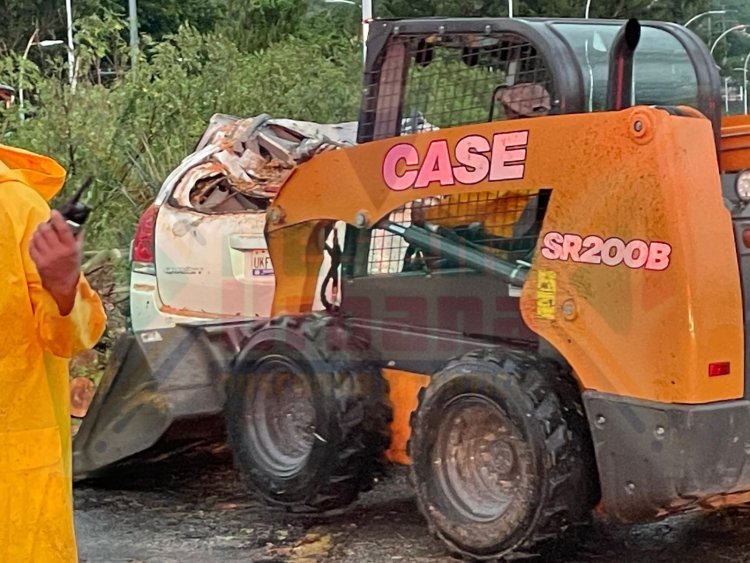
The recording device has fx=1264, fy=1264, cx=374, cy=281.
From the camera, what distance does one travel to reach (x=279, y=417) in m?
5.95

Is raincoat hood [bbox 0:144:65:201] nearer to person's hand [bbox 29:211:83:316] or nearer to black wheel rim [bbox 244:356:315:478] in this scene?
person's hand [bbox 29:211:83:316]

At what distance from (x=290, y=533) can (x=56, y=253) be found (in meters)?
3.51

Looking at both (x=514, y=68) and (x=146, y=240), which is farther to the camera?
(x=146, y=240)

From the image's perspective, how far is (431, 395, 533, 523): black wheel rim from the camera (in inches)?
194

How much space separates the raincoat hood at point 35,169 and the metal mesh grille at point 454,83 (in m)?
2.59

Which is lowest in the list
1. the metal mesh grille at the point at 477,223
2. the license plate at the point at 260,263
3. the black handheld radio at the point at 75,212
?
the license plate at the point at 260,263

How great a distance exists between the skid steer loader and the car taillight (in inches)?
46.9

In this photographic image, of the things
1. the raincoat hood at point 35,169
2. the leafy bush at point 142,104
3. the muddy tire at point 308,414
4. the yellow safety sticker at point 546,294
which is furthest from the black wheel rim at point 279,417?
the leafy bush at point 142,104

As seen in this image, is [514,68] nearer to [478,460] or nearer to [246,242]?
[478,460]

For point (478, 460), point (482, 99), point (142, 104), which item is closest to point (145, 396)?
point (478, 460)

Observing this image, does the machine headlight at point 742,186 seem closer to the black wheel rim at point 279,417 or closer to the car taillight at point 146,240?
the black wheel rim at point 279,417

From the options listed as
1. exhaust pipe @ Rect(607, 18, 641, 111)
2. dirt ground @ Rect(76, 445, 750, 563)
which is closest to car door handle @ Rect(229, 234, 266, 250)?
dirt ground @ Rect(76, 445, 750, 563)

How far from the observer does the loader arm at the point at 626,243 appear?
14.4 feet

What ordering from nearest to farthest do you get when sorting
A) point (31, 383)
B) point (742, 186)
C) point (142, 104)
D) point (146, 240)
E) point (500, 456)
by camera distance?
point (31, 383), point (742, 186), point (500, 456), point (146, 240), point (142, 104)
